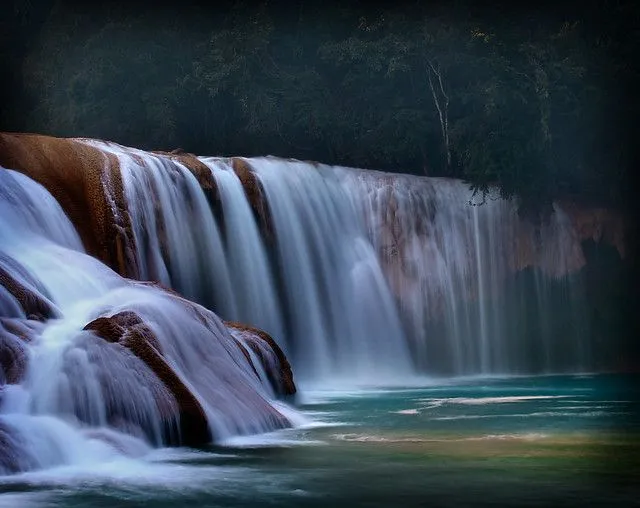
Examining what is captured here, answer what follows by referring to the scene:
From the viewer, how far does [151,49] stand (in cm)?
2723

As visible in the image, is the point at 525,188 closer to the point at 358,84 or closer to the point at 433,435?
the point at 358,84

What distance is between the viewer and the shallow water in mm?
7340

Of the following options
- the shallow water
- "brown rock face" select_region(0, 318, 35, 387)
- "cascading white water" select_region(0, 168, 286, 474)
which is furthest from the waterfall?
"brown rock face" select_region(0, 318, 35, 387)

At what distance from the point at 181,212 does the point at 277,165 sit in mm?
3220

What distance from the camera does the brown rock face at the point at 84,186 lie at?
1480 cm

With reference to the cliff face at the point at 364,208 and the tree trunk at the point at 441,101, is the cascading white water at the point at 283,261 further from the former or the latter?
the tree trunk at the point at 441,101

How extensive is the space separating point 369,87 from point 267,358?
13.4 meters

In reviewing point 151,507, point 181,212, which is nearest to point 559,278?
point 181,212

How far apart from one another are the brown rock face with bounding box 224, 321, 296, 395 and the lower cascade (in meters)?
0.03

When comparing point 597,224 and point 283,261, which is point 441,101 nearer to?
point 597,224

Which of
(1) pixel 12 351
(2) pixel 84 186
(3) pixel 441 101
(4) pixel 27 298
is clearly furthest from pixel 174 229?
A: (3) pixel 441 101

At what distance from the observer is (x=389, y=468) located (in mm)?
8562

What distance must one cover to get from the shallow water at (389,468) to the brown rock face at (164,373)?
0.35 m

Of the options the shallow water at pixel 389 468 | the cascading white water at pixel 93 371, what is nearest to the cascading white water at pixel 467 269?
the shallow water at pixel 389 468
